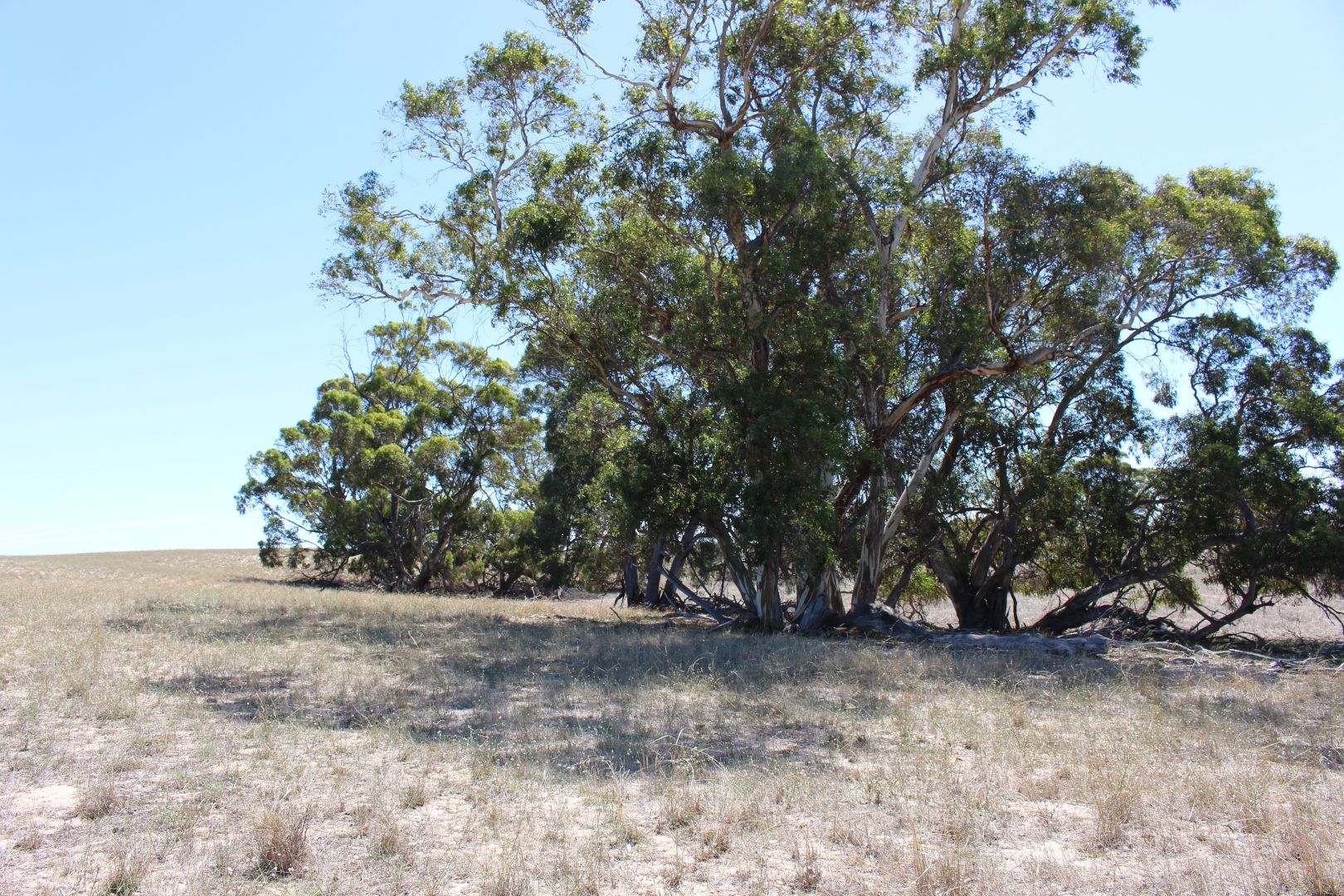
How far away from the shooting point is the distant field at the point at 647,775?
183 inches

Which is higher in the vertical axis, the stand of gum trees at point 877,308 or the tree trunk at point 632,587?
the stand of gum trees at point 877,308

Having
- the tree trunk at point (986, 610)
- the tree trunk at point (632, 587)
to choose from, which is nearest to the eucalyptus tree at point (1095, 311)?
the tree trunk at point (986, 610)

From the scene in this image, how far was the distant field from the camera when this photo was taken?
183 inches

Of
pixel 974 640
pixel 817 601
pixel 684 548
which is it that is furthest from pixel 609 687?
pixel 684 548

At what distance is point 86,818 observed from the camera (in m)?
5.23

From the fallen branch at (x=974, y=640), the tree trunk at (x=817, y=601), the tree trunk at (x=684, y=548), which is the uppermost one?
the tree trunk at (x=684, y=548)

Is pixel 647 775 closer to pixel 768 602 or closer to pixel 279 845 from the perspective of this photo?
pixel 279 845

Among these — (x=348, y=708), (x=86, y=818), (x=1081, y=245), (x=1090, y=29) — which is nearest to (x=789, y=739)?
(x=348, y=708)

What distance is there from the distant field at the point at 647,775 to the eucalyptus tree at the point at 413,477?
2075 centimetres

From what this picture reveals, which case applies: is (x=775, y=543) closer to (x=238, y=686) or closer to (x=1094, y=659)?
(x=1094, y=659)

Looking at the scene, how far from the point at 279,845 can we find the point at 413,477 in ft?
94.1

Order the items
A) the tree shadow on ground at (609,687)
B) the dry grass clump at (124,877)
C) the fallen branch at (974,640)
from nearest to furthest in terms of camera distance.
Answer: the dry grass clump at (124,877), the tree shadow on ground at (609,687), the fallen branch at (974,640)

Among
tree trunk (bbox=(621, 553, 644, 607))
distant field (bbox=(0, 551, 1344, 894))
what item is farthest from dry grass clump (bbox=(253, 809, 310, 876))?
tree trunk (bbox=(621, 553, 644, 607))

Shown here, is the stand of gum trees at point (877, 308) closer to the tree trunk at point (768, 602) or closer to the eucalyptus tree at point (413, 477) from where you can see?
the tree trunk at point (768, 602)
